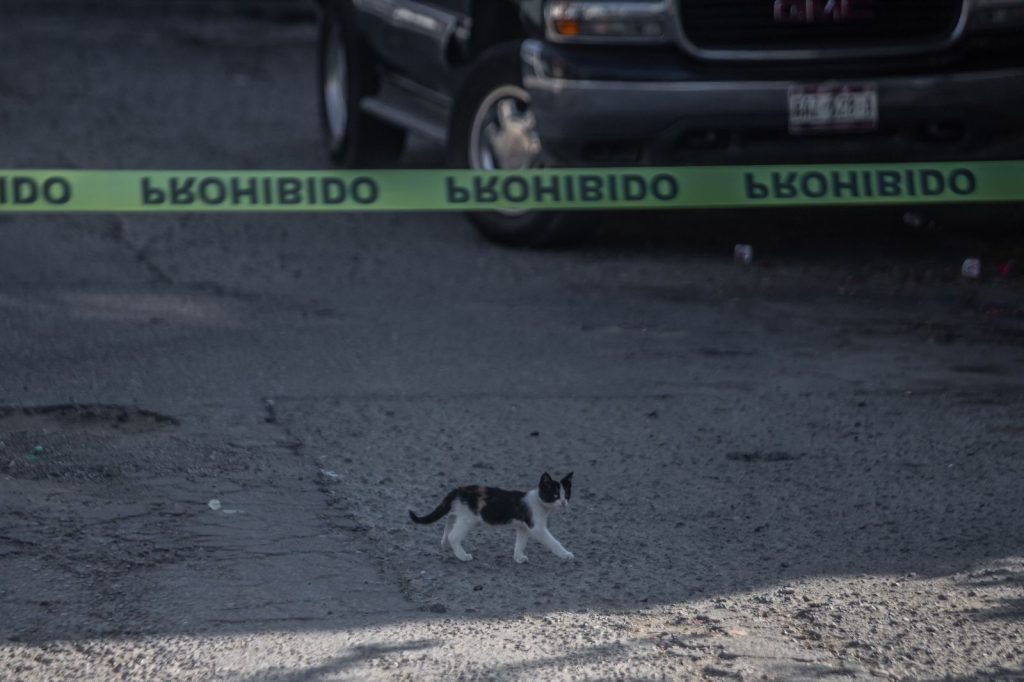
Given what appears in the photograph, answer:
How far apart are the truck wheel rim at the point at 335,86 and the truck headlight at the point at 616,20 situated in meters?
3.12

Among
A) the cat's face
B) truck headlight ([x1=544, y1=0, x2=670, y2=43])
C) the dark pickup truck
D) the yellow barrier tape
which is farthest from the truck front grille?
the cat's face

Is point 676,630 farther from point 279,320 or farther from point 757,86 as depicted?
point 757,86

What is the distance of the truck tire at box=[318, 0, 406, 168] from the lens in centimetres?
1009

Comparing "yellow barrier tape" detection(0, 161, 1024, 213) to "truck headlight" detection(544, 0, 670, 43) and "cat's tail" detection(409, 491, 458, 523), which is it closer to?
"truck headlight" detection(544, 0, 670, 43)

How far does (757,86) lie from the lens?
7613mm

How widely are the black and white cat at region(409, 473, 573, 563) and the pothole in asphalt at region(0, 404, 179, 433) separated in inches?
63.6

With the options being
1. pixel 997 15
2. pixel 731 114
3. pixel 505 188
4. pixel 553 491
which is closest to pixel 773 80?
pixel 731 114

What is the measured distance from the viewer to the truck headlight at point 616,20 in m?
7.68

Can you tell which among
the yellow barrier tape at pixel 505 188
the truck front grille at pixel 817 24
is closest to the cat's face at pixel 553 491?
the yellow barrier tape at pixel 505 188

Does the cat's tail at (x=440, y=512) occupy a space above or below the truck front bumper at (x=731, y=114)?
below

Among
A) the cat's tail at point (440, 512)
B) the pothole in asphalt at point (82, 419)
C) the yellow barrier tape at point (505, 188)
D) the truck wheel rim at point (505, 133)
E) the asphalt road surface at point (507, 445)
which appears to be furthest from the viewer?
the truck wheel rim at point (505, 133)

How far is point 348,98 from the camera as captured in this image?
10266 mm

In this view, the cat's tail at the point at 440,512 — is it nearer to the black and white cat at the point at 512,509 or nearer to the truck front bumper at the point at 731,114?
the black and white cat at the point at 512,509

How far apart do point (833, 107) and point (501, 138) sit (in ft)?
5.76
